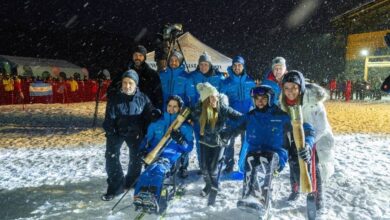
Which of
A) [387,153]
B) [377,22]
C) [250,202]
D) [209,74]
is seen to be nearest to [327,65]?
[377,22]

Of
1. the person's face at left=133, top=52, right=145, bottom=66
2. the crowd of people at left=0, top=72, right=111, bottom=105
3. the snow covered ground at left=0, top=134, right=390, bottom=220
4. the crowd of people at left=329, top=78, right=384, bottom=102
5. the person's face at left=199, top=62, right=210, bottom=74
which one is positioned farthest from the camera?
the crowd of people at left=329, top=78, right=384, bottom=102

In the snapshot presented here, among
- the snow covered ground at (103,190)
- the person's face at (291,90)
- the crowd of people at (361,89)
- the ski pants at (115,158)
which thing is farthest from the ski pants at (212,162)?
the crowd of people at (361,89)

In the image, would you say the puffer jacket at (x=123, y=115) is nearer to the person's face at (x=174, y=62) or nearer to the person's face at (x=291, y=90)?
the person's face at (x=174, y=62)

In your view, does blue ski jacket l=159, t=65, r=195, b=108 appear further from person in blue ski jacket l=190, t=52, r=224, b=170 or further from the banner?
the banner

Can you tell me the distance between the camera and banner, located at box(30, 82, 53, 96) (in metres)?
17.2

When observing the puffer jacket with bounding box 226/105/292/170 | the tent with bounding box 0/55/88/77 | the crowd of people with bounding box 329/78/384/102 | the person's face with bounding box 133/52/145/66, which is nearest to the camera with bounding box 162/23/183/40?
the person's face with bounding box 133/52/145/66

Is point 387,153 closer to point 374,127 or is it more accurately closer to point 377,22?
point 374,127

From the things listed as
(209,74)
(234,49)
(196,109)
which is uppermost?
(234,49)

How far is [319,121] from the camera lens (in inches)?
154

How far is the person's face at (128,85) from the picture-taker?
14.4 ft

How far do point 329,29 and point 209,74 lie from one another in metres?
31.9

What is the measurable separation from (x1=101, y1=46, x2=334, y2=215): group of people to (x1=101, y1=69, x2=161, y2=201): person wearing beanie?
0.01m

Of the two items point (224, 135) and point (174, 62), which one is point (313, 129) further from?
point (174, 62)

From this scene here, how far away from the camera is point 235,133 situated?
4.09m
